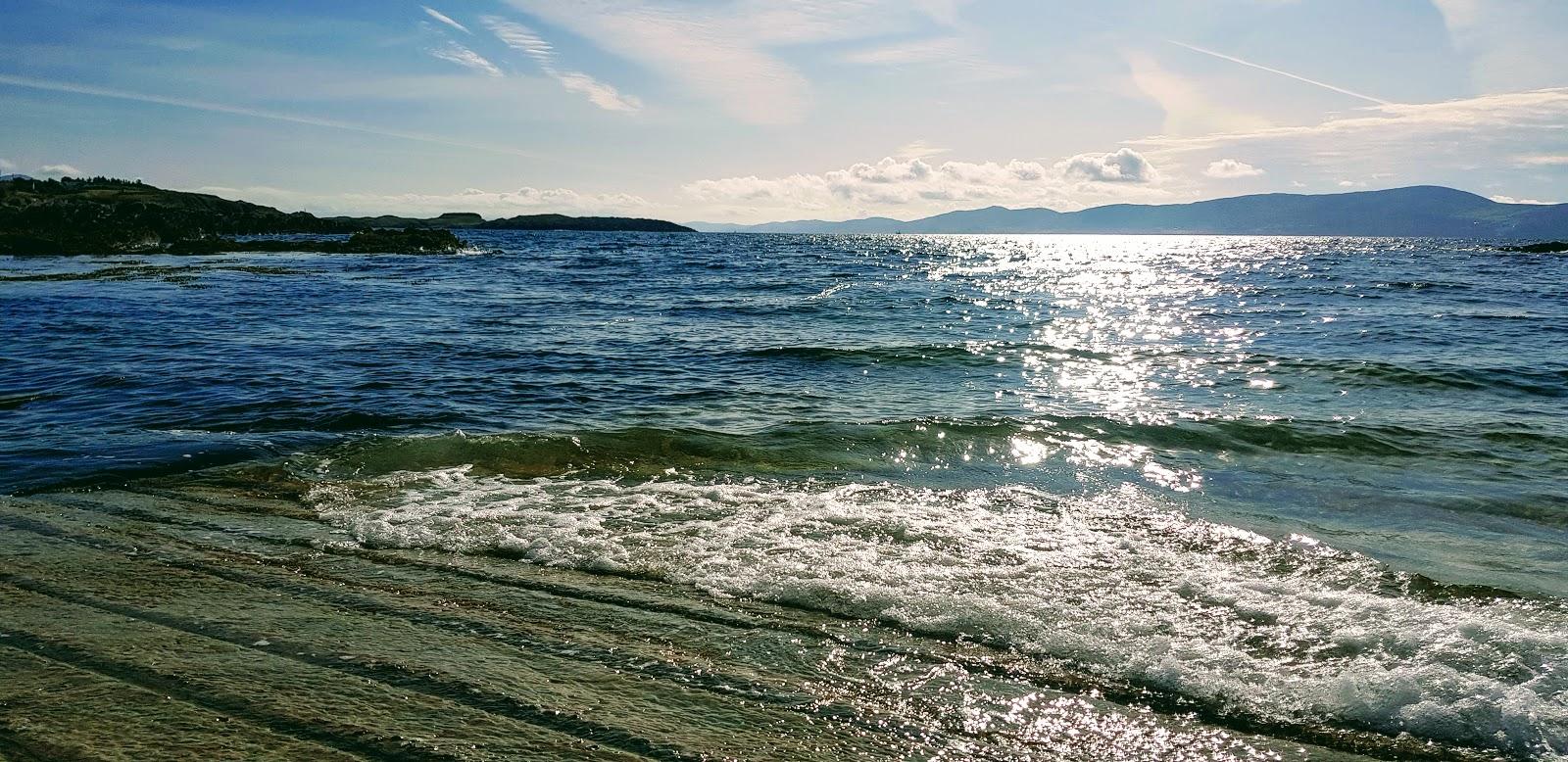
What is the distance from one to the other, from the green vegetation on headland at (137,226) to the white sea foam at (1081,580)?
6087 centimetres

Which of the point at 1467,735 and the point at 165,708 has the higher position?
the point at 165,708

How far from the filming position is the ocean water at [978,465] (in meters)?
5.33

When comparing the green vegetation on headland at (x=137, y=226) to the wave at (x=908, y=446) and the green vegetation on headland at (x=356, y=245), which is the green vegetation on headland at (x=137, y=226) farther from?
the wave at (x=908, y=446)

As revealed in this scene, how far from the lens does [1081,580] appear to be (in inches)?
249

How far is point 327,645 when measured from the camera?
464cm

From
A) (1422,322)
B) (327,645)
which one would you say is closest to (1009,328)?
(1422,322)

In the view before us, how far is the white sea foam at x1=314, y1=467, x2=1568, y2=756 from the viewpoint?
465 centimetres

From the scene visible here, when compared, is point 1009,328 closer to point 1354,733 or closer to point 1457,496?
point 1457,496

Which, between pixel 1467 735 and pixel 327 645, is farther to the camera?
pixel 327 645

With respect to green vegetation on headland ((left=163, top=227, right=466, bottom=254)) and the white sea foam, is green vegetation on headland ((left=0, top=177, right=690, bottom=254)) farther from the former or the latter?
the white sea foam

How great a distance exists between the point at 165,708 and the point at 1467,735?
6581 mm

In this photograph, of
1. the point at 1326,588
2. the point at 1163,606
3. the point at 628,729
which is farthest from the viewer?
the point at 1326,588

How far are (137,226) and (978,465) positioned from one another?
240ft

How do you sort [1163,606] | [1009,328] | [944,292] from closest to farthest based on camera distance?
[1163,606]
[1009,328]
[944,292]
